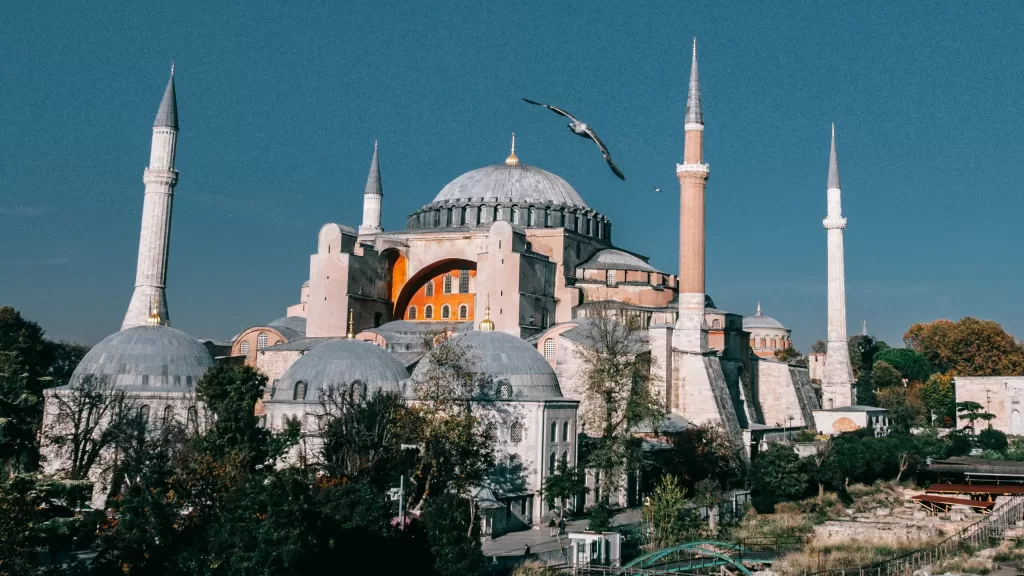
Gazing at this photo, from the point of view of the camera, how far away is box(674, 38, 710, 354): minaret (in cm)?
2933

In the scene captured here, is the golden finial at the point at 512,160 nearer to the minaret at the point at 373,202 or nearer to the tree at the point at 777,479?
the minaret at the point at 373,202

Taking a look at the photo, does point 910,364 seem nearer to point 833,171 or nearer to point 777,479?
point 833,171

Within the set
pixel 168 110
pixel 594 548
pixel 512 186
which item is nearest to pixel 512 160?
pixel 512 186

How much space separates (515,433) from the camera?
22484 mm

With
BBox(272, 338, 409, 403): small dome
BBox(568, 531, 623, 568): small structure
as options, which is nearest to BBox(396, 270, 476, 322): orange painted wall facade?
BBox(272, 338, 409, 403): small dome

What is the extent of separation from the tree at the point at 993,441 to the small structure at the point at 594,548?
19389 mm

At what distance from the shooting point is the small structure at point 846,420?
34.8m

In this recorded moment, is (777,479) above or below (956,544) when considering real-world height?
above

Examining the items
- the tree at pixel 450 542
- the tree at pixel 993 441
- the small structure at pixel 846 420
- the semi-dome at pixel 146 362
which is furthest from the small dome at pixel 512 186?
the tree at pixel 450 542

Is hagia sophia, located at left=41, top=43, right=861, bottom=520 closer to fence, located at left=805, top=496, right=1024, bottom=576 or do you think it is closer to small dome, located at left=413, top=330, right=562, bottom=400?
small dome, located at left=413, top=330, right=562, bottom=400

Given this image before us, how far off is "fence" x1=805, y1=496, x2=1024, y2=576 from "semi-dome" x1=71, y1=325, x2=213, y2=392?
45.1 feet

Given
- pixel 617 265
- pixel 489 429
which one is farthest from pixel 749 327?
pixel 489 429

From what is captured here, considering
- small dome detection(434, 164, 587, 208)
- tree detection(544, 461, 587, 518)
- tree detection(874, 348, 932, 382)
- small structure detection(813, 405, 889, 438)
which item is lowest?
tree detection(544, 461, 587, 518)

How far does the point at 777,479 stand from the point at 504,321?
8422mm
